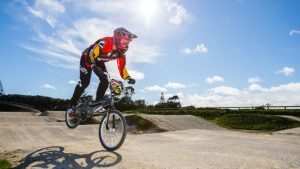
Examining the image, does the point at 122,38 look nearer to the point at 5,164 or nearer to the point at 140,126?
the point at 5,164

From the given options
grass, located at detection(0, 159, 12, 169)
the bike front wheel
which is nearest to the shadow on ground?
grass, located at detection(0, 159, 12, 169)

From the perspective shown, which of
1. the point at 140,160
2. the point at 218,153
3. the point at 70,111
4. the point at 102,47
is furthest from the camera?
the point at 70,111

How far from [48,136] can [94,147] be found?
502 centimetres

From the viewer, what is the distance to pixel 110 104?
7.71 m

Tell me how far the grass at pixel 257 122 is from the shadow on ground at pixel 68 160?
83.2ft

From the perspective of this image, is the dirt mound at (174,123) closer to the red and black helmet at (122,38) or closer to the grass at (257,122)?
the red and black helmet at (122,38)

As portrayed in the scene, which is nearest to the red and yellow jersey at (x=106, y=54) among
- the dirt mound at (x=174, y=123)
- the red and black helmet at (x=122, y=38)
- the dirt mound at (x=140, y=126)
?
the red and black helmet at (x=122, y=38)

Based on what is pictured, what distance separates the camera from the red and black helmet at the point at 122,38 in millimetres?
8164

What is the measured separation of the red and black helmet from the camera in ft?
26.8

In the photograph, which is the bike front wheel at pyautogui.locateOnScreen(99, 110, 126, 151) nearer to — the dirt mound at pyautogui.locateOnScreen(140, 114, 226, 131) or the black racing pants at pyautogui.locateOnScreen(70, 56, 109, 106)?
the black racing pants at pyautogui.locateOnScreen(70, 56, 109, 106)

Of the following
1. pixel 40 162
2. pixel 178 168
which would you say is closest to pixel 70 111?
pixel 40 162

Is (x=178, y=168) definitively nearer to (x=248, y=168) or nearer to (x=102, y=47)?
(x=248, y=168)

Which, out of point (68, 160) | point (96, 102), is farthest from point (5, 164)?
point (96, 102)

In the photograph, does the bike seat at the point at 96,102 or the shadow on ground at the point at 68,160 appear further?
the bike seat at the point at 96,102
